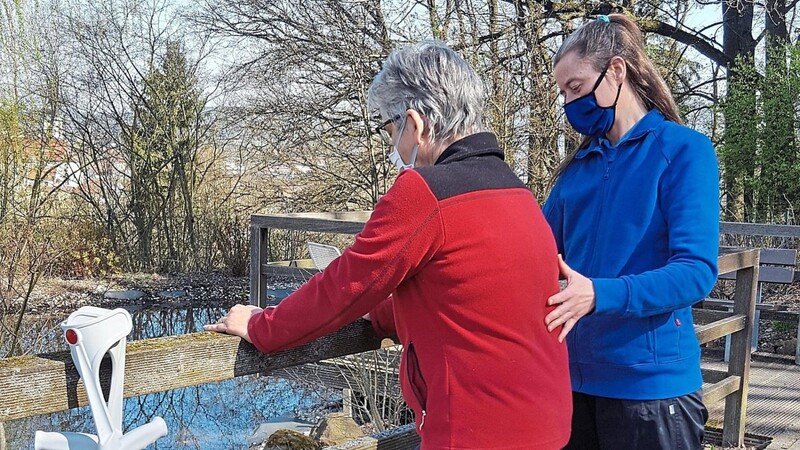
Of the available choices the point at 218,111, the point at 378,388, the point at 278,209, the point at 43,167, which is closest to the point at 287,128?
the point at 278,209

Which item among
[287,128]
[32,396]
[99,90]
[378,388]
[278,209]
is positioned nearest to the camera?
[32,396]

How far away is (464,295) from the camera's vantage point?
1.37 meters

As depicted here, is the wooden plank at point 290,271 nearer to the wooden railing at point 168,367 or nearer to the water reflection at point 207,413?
the water reflection at point 207,413

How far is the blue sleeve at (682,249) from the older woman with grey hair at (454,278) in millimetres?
194

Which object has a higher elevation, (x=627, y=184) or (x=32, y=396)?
(x=627, y=184)

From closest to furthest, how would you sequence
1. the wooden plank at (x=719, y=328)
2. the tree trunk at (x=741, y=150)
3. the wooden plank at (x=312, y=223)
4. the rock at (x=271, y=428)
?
the wooden plank at (x=719, y=328)
the wooden plank at (x=312, y=223)
the rock at (x=271, y=428)
the tree trunk at (x=741, y=150)

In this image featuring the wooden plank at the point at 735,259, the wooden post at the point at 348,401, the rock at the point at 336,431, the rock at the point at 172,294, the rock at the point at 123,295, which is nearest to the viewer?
the wooden plank at the point at 735,259

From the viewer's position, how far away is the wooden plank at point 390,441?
194cm

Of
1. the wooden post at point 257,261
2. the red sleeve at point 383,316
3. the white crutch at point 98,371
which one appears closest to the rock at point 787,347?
the wooden post at point 257,261

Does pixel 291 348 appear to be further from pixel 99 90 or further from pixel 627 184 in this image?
pixel 99 90

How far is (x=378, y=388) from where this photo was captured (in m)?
5.33

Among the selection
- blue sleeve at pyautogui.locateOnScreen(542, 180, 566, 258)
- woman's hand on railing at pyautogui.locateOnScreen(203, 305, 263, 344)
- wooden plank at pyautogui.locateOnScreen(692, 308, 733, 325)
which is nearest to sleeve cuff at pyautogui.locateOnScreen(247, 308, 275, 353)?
woman's hand on railing at pyautogui.locateOnScreen(203, 305, 263, 344)

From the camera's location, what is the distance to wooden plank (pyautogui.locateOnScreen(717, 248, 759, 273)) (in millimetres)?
3751

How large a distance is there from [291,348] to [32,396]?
532 millimetres
